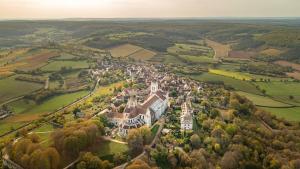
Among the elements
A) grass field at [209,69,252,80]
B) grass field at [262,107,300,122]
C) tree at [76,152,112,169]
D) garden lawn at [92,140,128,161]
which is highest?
tree at [76,152,112,169]

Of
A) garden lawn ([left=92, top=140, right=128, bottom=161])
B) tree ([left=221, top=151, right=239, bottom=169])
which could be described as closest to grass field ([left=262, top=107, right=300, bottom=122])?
tree ([left=221, top=151, right=239, bottom=169])

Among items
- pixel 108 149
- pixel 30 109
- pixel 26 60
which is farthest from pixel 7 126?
pixel 26 60

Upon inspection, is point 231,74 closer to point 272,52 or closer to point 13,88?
point 272,52

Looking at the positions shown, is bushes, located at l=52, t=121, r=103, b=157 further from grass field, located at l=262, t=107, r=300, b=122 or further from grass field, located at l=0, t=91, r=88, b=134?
grass field, located at l=262, t=107, r=300, b=122

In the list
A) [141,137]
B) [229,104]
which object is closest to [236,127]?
[229,104]

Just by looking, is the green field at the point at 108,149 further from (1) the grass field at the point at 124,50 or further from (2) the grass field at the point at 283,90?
(1) the grass field at the point at 124,50
